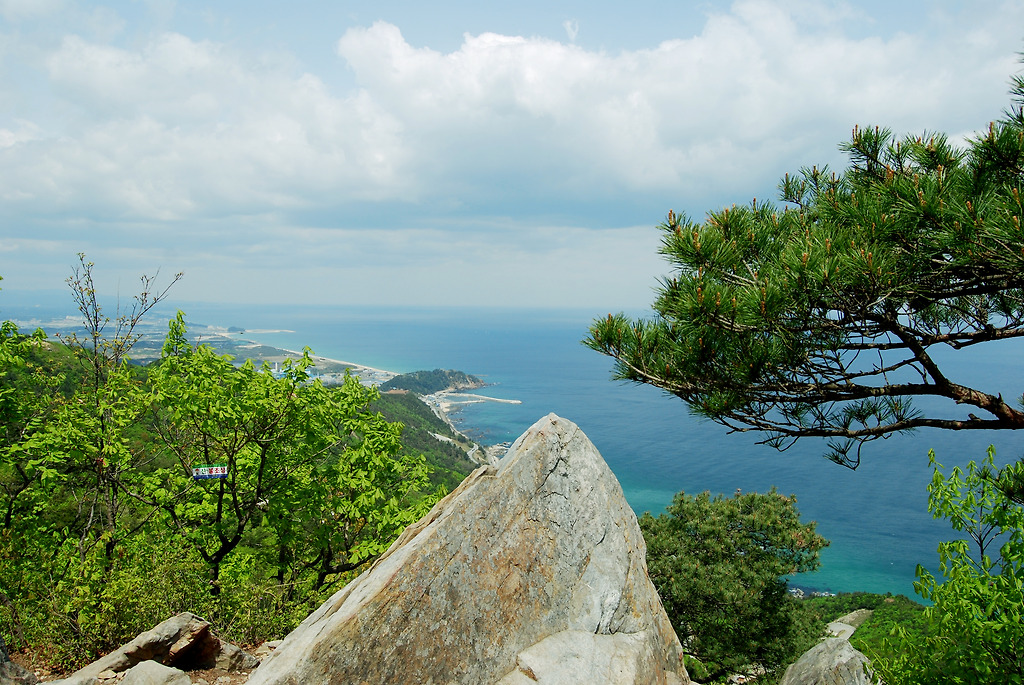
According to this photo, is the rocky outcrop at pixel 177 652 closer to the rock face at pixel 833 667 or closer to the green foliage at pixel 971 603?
the green foliage at pixel 971 603

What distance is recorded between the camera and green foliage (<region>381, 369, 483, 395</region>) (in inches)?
4760

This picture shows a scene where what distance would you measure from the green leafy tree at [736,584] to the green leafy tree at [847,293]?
30.4ft

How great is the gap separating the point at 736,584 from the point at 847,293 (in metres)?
11.4

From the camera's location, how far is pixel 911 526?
2005 inches

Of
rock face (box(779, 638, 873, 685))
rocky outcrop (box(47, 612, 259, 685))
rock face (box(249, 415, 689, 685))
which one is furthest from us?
rock face (box(779, 638, 873, 685))

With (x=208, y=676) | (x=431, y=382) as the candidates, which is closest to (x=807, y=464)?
(x=208, y=676)

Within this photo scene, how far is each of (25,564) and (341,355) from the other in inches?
7581

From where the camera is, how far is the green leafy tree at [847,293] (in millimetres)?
4750

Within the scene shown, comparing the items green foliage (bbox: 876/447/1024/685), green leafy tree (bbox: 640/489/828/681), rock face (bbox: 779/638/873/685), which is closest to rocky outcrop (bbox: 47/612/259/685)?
green foliage (bbox: 876/447/1024/685)

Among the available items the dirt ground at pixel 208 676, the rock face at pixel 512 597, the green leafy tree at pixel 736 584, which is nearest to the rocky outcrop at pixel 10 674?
the dirt ground at pixel 208 676

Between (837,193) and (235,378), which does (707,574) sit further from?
(235,378)

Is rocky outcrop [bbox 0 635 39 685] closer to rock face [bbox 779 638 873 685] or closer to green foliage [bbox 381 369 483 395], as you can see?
rock face [bbox 779 638 873 685]

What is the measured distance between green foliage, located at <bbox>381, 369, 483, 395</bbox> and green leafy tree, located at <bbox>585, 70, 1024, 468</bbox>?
110291 mm

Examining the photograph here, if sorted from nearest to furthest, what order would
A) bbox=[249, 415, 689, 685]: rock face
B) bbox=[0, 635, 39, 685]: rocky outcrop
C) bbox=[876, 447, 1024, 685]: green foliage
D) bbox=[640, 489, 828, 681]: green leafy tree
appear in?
bbox=[249, 415, 689, 685]: rock face < bbox=[876, 447, 1024, 685]: green foliage < bbox=[0, 635, 39, 685]: rocky outcrop < bbox=[640, 489, 828, 681]: green leafy tree
